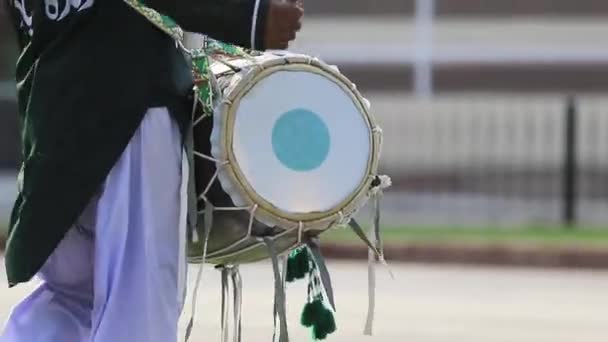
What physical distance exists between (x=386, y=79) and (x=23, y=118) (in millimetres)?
14123

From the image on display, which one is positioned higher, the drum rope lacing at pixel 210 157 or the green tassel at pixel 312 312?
the drum rope lacing at pixel 210 157

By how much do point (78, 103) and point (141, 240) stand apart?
0.31 m

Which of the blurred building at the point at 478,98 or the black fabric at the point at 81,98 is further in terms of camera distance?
the blurred building at the point at 478,98

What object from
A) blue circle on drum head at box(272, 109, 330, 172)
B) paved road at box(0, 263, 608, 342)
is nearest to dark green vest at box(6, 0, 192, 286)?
blue circle on drum head at box(272, 109, 330, 172)

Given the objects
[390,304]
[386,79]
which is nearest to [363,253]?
[390,304]

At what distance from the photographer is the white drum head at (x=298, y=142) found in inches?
130

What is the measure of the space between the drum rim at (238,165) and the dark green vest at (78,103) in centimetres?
11

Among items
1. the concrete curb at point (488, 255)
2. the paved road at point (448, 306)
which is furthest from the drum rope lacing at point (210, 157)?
the concrete curb at point (488, 255)

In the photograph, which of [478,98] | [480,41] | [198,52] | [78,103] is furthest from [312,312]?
[480,41]

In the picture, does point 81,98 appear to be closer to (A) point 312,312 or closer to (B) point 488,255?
(A) point 312,312

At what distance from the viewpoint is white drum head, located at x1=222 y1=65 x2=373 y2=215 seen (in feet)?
10.9

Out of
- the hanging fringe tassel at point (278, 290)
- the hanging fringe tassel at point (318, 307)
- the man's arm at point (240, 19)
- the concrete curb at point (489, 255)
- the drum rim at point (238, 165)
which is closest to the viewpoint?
the man's arm at point (240, 19)

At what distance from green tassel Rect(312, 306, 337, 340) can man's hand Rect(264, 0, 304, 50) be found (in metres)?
0.70

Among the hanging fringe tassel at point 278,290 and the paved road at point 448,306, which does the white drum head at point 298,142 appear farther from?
the paved road at point 448,306
